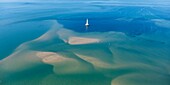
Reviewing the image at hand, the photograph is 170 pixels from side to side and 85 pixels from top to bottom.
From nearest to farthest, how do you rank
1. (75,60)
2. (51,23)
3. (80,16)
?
(75,60) < (51,23) < (80,16)

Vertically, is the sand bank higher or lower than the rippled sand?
higher

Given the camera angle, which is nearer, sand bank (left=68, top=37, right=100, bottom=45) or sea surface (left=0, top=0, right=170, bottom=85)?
sea surface (left=0, top=0, right=170, bottom=85)

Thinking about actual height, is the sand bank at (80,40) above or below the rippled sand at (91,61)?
above

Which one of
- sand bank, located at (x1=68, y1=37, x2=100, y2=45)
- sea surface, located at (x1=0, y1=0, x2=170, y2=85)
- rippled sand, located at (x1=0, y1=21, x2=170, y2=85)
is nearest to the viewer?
rippled sand, located at (x1=0, y1=21, x2=170, y2=85)

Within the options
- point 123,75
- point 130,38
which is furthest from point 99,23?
point 123,75

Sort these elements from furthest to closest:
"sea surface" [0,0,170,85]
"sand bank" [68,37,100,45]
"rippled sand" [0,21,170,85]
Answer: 1. "sand bank" [68,37,100,45]
2. "sea surface" [0,0,170,85]
3. "rippled sand" [0,21,170,85]

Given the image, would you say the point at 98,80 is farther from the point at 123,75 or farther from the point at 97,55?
the point at 97,55

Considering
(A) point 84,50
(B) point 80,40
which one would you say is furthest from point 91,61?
(B) point 80,40

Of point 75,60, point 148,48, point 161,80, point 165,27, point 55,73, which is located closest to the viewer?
point 161,80
